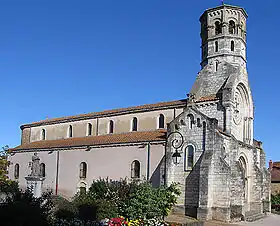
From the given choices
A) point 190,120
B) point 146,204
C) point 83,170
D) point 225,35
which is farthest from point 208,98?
point 146,204

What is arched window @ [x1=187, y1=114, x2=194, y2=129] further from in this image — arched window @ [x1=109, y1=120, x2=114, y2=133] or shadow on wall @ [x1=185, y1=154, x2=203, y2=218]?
arched window @ [x1=109, y1=120, x2=114, y2=133]

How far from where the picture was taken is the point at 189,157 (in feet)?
92.4

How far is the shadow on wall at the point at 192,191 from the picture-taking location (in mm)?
26688

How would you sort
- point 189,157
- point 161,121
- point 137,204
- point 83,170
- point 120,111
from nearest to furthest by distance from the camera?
point 137,204, point 189,157, point 161,121, point 83,170, point 120,111

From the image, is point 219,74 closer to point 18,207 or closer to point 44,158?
point 44,158

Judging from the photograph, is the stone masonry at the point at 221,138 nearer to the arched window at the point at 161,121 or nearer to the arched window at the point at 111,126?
the arched window at the point at 161,121

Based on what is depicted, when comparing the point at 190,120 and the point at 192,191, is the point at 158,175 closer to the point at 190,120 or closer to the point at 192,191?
the point at 192,191

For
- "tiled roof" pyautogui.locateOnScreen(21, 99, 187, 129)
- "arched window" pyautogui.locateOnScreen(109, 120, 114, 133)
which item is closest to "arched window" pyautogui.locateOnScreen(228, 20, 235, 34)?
"tiled roof" pyautogui.locateOnScreen(21, 99, 187, 129)

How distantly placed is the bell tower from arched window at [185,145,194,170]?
9.16 meters

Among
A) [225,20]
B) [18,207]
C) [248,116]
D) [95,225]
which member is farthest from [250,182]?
[18,207]

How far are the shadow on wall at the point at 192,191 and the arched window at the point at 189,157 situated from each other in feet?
1.62

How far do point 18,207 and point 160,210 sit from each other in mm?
10280

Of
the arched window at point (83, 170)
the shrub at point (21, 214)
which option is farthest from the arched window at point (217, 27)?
the shrub at point (21, 214)

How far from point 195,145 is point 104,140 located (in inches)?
384
